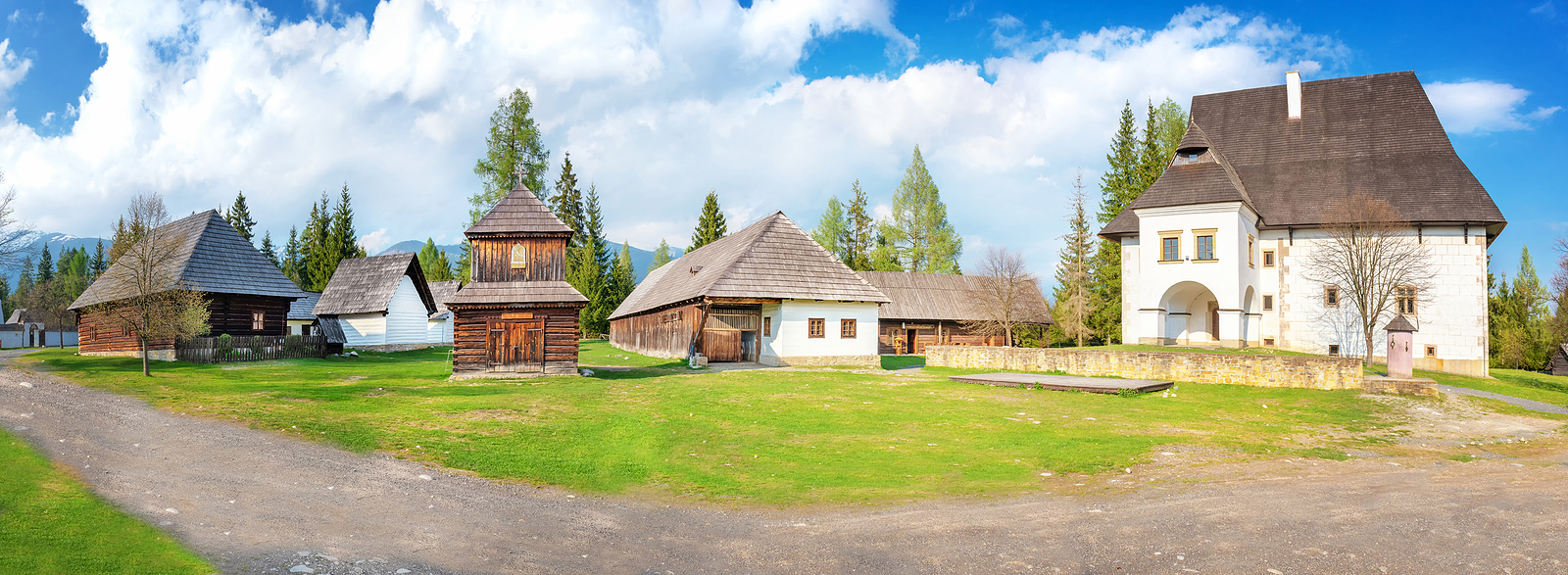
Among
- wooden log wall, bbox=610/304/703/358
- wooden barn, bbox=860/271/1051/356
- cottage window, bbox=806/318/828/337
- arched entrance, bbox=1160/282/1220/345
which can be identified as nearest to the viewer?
cottage window, bbox=806/318/828/337

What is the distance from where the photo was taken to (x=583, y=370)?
26.2 meters

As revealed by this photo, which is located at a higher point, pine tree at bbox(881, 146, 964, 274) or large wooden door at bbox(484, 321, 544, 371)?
pine tree at bbox(881, 146, 964, 274)

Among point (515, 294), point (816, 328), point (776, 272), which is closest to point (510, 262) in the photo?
point (515, 294)

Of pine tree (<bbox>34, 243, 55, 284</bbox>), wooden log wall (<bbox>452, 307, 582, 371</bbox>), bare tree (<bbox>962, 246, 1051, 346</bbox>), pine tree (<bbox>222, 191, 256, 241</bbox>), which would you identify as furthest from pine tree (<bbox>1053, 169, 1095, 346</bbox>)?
pine tree (<bbox>34, 243, 55, 284</bbox>)

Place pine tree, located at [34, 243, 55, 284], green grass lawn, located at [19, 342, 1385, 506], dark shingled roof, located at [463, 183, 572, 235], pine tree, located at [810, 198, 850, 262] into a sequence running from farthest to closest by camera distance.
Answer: pine tree, located at [34, 243, 55, 284] → pine tree, located at [810, 198, 850, 262] → dark shingled roof, located at [463, 183, 572, 235] → green grass lawn, located at [19, 342, 1385, 506]

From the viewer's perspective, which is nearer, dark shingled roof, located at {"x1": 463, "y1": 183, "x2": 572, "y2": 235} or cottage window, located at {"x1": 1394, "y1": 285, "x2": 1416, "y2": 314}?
dark shingled roof, located at {"x1": 463, "y1": 183, "x2": 572, "y2": 235}

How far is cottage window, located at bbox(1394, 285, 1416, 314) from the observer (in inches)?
1305

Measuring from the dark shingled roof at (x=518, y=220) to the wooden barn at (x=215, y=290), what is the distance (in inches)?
513

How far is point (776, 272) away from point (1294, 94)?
93.3 feet

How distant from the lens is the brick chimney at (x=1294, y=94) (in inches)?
1519

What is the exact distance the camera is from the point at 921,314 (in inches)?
1843

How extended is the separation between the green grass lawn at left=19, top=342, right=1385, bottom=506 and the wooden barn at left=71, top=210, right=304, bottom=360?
8010 mm

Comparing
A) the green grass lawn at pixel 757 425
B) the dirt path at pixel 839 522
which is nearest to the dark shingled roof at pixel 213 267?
the green grass lawn at pixel 757 425

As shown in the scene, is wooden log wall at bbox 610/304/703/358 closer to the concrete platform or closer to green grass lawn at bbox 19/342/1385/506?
green grass lawn at bbox 19/342/1385/506
